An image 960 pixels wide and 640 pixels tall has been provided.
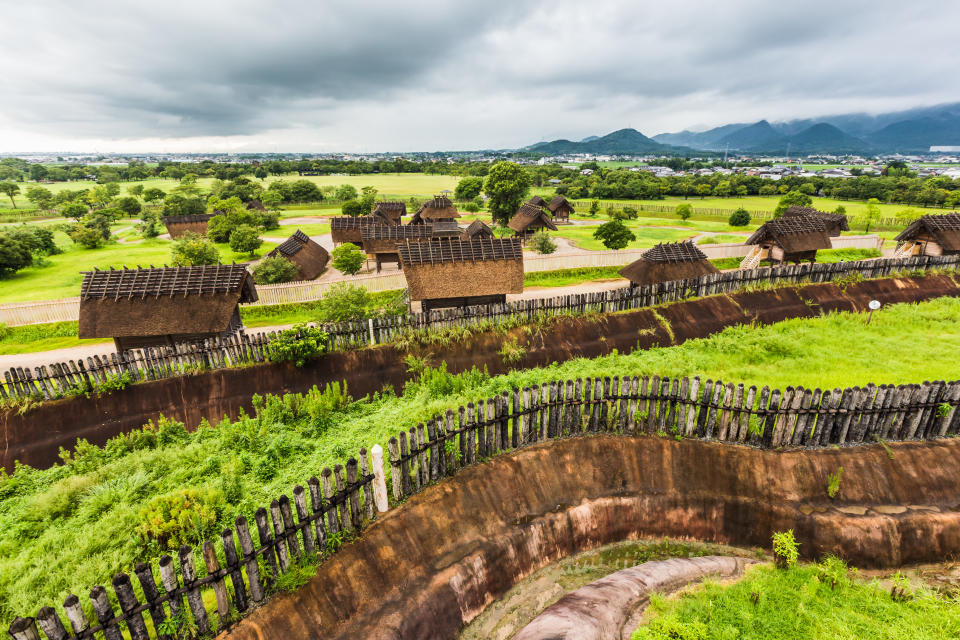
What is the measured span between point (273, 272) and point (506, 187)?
30696 millimetres

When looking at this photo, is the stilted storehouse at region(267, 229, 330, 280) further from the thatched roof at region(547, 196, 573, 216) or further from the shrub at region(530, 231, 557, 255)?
the thatched roof at region(547, 196, 573, 216)

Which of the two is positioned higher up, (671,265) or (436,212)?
(436,212)

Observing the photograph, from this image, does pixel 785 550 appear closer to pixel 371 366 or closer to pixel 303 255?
pixel 371 366

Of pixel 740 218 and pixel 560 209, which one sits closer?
pixel 740 218

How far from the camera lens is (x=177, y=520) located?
22.3 ft

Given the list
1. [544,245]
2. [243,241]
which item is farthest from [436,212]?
[243,241]

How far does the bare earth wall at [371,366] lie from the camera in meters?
11.3

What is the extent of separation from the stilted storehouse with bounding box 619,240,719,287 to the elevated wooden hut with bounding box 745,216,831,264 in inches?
440

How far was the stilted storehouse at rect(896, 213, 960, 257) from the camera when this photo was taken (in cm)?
2597

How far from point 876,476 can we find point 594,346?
8243mm

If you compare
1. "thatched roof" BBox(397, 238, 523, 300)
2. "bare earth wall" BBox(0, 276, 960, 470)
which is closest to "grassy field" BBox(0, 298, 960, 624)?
"bare earth wall" BBox(0, 276, 960, 470)

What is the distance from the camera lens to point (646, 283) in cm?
2139

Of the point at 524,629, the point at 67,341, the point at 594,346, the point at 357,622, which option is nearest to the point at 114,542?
the point at 357,622

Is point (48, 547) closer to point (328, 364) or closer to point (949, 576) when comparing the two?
point (328, 364)
